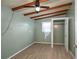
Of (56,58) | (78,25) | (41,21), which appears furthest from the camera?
(41,21)

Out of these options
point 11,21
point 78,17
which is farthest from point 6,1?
point 78,17

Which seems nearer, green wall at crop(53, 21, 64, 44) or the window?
green wall at crop(53, 21, 64, 44)

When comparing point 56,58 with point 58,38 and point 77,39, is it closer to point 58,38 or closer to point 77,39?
point 77,39

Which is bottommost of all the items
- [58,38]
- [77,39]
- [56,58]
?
[56,58]

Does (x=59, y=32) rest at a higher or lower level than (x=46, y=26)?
lower

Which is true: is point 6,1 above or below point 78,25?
above

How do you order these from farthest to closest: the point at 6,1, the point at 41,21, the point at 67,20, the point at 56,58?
the point at 41,21
the point at 67,20
the point at 56,58
the point at 6,1

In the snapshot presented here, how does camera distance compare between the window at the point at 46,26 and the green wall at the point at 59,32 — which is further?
the window at the point at 46,26

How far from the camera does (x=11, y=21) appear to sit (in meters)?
4.49

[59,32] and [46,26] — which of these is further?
[46,26]

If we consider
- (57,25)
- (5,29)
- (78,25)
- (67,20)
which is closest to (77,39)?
(78,25)

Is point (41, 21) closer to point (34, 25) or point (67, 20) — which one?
point (34, 25)

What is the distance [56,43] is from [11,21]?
5145mm

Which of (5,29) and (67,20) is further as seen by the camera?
(67,20)
